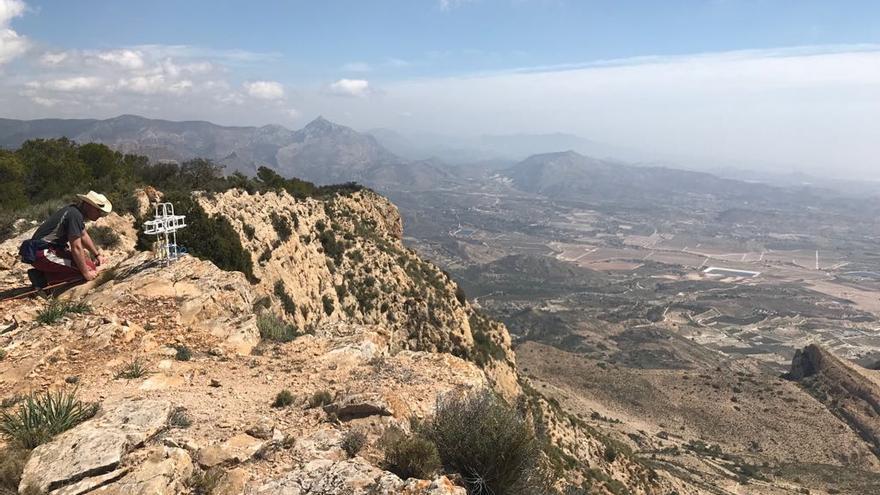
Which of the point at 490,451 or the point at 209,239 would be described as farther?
the point at 209,239

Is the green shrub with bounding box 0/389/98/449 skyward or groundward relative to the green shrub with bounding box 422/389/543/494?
skyward

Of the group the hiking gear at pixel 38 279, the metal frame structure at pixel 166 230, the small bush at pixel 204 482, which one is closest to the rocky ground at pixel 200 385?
the small bush at pixel 204 482

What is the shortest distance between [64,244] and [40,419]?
203 inches

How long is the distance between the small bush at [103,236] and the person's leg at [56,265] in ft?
10.4

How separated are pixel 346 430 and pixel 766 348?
124778mm

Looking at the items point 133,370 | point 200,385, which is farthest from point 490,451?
point 133,370

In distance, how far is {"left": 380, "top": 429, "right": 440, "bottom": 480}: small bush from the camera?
5570 mm

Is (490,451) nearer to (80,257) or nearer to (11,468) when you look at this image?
(11,468)

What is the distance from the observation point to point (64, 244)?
31.2 feet

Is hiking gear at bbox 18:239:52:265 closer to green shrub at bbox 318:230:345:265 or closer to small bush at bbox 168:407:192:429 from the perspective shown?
small bush at bbox 168:407:192:429

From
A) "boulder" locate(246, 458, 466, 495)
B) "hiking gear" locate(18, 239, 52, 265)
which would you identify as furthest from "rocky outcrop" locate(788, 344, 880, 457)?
"hiking gear" locate(18, 239, 52, 265)

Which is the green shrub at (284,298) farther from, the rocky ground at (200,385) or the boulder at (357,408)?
the boulder at (357,408)

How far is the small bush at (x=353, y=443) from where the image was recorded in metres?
6.04

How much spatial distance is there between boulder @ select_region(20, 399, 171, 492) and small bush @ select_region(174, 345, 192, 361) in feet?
7.29
